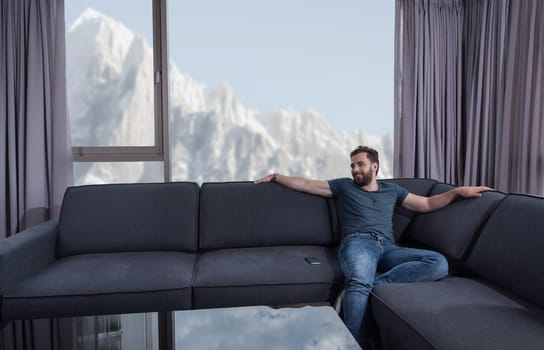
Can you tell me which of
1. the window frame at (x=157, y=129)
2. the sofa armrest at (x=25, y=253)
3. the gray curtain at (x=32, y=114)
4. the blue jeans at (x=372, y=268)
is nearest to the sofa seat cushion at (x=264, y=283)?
the blue jeans at (x=372, y=268)

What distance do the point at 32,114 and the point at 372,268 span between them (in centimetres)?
248

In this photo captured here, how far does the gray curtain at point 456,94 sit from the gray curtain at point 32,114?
248 centimetres

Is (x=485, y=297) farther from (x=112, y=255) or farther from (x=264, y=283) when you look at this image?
(x=112, y=255)

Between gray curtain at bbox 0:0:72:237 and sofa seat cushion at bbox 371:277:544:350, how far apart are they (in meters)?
2.38

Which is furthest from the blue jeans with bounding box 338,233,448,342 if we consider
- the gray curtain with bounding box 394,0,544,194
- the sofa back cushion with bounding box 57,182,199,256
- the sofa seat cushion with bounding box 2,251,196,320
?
the gray curtain with bounding box 394,0,544,194

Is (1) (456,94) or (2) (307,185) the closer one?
(2) (307,185)

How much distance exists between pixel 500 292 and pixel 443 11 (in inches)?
91.8

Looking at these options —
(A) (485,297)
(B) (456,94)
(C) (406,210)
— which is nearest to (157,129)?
(C) (406,210)

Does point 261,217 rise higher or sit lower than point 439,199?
lower

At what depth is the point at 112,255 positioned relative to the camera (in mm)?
2508

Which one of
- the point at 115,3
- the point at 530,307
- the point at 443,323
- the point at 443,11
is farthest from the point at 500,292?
the point at 115,3

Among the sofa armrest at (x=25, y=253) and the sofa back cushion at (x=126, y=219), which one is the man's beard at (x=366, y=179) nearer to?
the sofa back cushion at (x=126, y=219)

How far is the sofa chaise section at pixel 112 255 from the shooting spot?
6.66ft

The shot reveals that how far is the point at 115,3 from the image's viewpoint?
3.44 metres
